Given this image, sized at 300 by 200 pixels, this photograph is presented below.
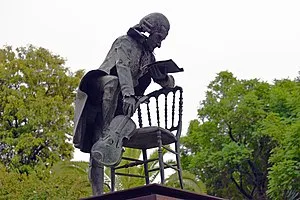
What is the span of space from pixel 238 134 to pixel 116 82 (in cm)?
2109

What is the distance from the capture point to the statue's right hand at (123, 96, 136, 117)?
21.6ft

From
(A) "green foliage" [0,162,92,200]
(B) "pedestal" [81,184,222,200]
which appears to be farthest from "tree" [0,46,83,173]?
(B) "pedestal" [81,184,222,200]

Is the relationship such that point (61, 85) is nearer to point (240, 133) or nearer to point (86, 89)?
point (240, 133)

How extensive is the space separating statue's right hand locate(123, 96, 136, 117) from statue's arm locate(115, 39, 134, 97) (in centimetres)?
4

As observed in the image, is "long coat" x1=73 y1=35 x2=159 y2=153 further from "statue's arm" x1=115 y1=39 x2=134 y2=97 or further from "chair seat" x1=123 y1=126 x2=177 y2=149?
"chair seat" x1=123 y1=126 x2=177 y2=149

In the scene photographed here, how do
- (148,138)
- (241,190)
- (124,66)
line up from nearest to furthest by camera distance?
(124,66), (148,138), (241,190)

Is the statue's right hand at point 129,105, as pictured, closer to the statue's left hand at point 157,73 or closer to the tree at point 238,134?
the statue's left hand at point 157,73

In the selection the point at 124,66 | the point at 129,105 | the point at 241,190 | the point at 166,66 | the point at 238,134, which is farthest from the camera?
the point at 241,190

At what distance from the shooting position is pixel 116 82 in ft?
22.0

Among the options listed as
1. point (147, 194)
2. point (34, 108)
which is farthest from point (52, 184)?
point (147, 194)

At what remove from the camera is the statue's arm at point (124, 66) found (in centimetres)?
666

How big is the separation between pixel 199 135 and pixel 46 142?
250 inches

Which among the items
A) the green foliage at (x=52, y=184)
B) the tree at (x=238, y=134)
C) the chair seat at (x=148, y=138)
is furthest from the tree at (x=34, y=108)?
the chair seat at (x=148, y=138)

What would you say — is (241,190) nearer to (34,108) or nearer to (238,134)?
(238,134)
